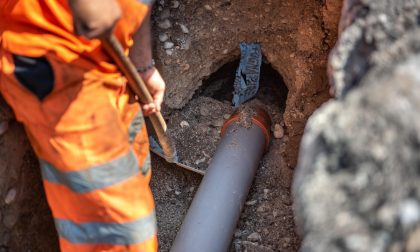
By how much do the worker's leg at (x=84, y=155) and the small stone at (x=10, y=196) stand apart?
16cm

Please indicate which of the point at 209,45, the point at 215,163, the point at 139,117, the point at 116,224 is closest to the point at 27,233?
the point at 116,224

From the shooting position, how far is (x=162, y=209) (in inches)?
91.6

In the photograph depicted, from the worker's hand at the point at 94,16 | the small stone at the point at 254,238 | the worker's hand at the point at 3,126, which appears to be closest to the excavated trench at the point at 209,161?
the small stone at the point at 254,238

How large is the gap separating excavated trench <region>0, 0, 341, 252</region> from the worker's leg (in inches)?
14.6

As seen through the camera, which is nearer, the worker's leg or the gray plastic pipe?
the worker's leg

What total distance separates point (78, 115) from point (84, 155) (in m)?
0.11

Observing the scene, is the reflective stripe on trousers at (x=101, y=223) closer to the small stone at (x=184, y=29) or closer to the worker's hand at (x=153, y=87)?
the worker's hand at (x=153, y=87)

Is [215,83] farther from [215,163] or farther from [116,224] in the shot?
[116,224]

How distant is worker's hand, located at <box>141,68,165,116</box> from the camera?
1.81 metres

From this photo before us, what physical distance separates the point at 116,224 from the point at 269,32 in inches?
45.6

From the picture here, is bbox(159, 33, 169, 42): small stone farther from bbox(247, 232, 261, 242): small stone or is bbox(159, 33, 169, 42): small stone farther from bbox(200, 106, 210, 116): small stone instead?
bbox(247, 232, 261, 242): small stone

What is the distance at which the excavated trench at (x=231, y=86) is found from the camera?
2191mm

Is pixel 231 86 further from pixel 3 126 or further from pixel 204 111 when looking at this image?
pixel 3 126

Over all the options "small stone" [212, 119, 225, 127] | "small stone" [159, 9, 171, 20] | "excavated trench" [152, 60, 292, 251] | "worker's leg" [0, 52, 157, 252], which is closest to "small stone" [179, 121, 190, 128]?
"excavated trench" [152, 60, 292, 251]
